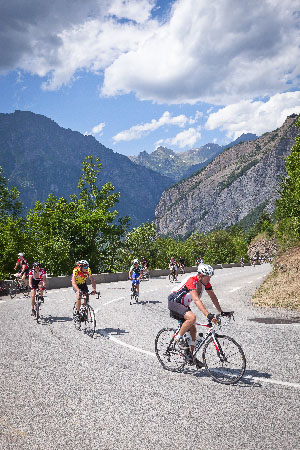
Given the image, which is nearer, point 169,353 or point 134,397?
point 134,397

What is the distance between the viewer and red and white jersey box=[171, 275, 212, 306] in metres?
6.11

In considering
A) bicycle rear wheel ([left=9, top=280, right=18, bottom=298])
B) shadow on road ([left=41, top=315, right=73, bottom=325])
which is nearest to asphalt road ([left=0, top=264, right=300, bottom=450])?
shadow on road ([left=41, top=315, right=73, bottom=325])

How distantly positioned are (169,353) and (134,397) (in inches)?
60.8

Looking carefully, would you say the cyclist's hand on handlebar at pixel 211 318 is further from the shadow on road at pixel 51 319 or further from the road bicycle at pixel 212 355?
the shadow on road at pixel 51 319

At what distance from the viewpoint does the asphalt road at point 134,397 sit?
3.96 meters

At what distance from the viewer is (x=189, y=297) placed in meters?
6.31

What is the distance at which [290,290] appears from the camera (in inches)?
627

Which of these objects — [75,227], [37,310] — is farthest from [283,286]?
[75,227]

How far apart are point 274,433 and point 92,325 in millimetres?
6076

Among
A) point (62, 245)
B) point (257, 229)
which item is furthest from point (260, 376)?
point (257, 229)

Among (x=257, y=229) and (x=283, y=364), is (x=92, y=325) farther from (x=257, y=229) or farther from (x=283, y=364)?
(x=257, y=229)

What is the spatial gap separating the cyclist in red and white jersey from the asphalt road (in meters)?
0.76

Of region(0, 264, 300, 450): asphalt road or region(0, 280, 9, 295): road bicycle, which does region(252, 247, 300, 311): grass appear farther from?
region(0, 280, 9, 295): road bicycle

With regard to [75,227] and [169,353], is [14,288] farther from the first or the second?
[75,227]
